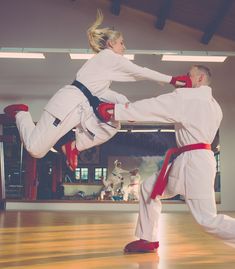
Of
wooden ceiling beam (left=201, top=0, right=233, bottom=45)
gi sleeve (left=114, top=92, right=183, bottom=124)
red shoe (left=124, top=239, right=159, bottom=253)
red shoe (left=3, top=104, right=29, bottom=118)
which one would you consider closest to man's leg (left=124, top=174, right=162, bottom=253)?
red shoe (left=124, top=239, right=159, bottom=253)

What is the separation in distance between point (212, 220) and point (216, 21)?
22.2 feet

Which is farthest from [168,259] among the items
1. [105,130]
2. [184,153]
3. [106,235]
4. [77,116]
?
[106,235]

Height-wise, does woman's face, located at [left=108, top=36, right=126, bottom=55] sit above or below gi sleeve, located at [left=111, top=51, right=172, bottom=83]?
above

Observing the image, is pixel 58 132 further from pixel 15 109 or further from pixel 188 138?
pixel 188 138

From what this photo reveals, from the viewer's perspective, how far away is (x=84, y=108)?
2863 millimetres

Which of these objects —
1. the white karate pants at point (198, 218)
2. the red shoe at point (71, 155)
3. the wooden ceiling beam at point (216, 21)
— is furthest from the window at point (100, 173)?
the white karate pants at point (198, 218)

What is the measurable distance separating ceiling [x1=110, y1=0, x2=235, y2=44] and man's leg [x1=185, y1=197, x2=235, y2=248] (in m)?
6.02

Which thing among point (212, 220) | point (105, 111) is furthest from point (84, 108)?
point (212, 220)

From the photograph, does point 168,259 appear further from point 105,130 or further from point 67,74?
point 67,74

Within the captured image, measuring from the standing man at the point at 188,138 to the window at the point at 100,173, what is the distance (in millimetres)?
7078

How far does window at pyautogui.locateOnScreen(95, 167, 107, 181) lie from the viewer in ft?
32.4

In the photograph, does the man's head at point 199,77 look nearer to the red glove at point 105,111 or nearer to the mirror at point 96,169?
the red glove at point 105,111

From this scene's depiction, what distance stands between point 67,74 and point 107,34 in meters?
6.37

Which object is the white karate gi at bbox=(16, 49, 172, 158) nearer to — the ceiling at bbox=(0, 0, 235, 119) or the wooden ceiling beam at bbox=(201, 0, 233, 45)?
the wooden ceiling beam at bbox=(201, 0, 233, 45)
